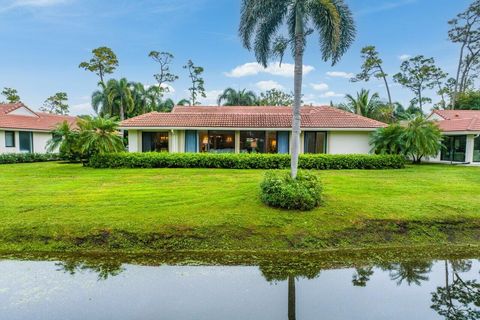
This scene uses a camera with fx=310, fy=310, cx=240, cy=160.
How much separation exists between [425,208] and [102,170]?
1537 cm

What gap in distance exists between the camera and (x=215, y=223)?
28.5ft

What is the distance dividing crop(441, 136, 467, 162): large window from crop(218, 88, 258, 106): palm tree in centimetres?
2400

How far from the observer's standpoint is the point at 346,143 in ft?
70.8

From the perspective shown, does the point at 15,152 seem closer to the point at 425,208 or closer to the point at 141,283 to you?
the point at 141,283

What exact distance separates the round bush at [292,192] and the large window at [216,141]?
12.4 meters

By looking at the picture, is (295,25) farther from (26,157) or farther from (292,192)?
(26,157)

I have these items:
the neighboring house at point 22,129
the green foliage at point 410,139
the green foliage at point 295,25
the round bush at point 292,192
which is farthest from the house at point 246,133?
the round bush at point 292,192

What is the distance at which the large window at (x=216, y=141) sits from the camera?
2230 centimetres

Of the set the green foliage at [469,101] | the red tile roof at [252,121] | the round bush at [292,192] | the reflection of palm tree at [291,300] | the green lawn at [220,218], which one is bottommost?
the reflection of palm tree at [291,300]

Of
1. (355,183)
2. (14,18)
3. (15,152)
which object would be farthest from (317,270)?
(15,152)

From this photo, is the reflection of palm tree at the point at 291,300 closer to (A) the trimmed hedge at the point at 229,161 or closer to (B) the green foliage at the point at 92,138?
(A) the trimmed hedge at the point at 229,161

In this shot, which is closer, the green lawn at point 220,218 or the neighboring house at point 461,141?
the green lawn at point 220,218

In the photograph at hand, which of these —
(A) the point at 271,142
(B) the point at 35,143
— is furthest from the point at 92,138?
(B) the point at 35,143

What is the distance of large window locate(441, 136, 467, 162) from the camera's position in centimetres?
2156
